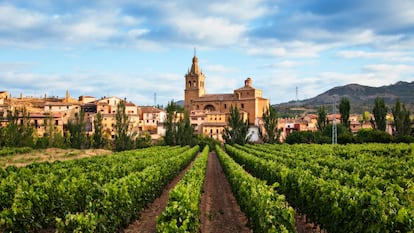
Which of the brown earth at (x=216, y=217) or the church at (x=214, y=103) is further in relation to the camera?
the church at (x=214, y=103)

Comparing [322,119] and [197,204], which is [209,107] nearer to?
[322,119]

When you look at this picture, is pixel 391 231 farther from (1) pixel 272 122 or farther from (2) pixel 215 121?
(2) pixel 215 121

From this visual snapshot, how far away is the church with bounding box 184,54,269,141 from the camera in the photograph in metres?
101

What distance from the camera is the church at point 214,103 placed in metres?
101

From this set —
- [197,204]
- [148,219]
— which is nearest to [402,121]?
[148,219]

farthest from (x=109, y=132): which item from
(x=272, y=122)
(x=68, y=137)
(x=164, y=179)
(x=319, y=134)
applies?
(x=164, y=179)

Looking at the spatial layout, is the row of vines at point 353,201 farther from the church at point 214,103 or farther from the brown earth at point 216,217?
the church at point 214,103

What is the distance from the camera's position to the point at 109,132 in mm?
86188

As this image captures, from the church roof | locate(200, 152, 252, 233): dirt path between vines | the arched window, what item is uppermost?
the church roof

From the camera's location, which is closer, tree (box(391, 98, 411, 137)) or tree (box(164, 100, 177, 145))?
tree (box(391, 98, 411, 137))

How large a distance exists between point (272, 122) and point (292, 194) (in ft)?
184

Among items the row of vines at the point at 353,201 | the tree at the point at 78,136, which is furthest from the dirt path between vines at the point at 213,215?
the tree at the point at 78,136

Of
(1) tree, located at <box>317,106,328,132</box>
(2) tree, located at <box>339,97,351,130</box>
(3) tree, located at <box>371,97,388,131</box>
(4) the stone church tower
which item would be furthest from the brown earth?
(4) the stone church tower

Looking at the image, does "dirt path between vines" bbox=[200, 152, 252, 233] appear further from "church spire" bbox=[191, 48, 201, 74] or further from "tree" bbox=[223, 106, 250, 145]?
"church spire" bbox=[191, 48, 201, 74]
